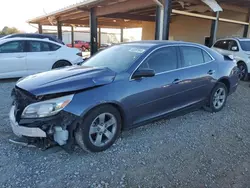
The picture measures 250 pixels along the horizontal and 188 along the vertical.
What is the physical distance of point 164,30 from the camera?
886cm

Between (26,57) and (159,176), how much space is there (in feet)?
20.8

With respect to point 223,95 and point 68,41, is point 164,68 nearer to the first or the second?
point 223,95

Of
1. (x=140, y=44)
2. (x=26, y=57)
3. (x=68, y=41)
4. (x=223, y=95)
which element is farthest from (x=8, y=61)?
(x=68, y=41)

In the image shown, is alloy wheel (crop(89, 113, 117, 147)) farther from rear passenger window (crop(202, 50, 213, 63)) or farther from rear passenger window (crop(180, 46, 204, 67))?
rear passenger window (crop(202, 50, 213, 63))

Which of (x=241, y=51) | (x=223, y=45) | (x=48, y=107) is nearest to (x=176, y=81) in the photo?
(x=48, y=107)

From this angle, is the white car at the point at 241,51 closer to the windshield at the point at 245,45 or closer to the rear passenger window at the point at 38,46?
the windshield at the point at 245,45

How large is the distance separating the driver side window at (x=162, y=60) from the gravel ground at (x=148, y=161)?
107cm

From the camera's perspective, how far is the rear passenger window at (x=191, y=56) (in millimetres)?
4186

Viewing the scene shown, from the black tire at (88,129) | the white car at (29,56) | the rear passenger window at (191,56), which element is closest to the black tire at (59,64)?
the white car at (29,56)

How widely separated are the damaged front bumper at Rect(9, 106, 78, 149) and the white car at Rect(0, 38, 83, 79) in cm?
426

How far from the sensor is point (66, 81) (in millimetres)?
3047

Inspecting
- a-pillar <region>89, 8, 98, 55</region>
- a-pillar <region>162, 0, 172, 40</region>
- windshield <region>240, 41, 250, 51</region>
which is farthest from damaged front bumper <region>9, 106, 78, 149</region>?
a-pillar <region>89, 8, 98, 55</region>

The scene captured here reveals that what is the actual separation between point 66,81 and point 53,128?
640mm

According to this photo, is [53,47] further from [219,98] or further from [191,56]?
[219,98]
